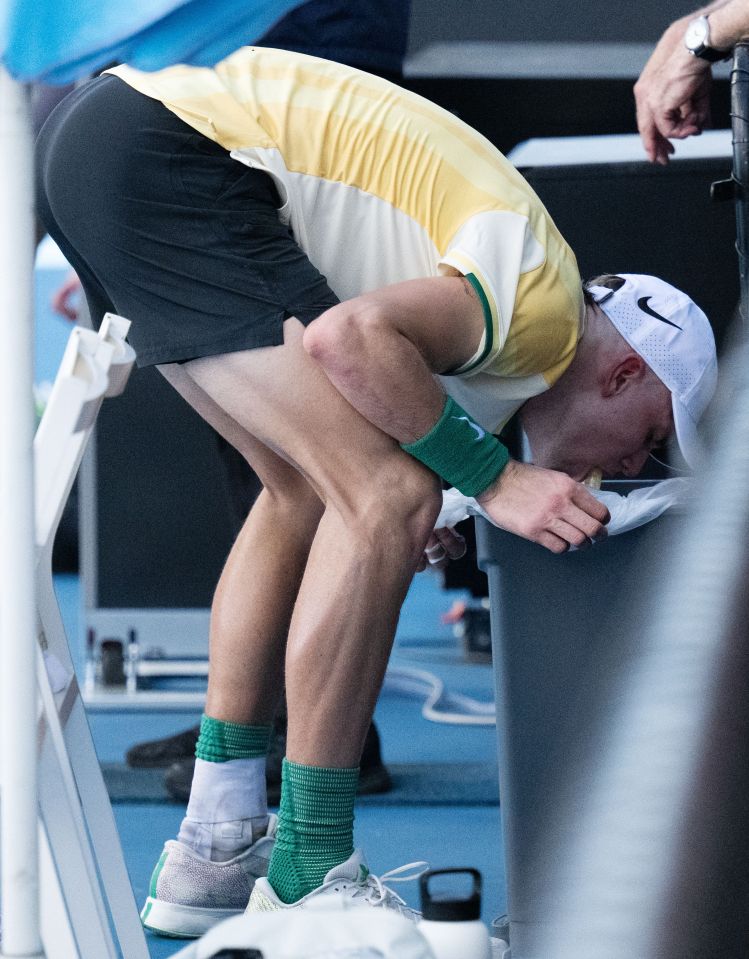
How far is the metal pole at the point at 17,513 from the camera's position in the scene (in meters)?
0.80

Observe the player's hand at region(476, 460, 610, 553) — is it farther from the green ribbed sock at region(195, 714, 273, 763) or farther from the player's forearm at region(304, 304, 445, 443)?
the green ribbed sock at region(195, 714, 273, 763)

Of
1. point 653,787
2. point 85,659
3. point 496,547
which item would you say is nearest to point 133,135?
point 496,547

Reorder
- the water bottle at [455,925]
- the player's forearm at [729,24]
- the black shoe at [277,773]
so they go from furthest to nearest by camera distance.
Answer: the black shoe at [277,773], the player's forearm at [729,24], the water bottle at [455,925]

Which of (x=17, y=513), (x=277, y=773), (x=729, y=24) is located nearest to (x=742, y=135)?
(x=729, y=24)

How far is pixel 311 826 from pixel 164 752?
1095 millimetres

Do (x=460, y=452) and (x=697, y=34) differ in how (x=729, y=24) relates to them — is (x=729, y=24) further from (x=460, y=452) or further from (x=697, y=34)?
(x=460, y=452)

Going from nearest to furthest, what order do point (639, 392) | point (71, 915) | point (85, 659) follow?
1. point (71, 915)
2. point (639, 392)
3. point (85, 659)

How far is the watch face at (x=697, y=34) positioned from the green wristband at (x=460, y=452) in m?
0.57

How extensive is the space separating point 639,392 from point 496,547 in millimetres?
294

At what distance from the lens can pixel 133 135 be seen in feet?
4.50

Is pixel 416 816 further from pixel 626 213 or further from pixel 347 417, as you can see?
pixel 626 213

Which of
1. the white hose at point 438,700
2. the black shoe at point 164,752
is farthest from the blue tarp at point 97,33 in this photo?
the white hose at point 438,700

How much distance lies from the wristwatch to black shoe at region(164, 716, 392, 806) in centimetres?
113

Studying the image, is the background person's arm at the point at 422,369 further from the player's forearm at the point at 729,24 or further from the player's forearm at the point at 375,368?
the player's forearm at the point at 729,24
